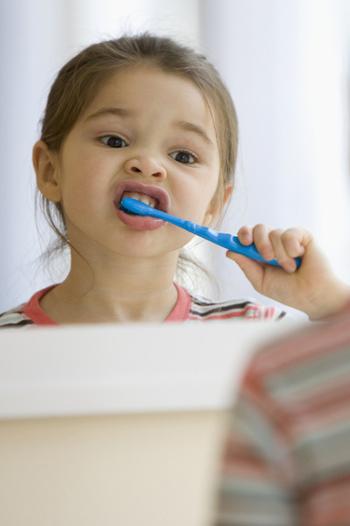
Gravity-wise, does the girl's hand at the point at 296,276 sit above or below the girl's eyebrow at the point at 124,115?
below

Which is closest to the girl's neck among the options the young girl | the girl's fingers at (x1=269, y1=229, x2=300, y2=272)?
the young girl

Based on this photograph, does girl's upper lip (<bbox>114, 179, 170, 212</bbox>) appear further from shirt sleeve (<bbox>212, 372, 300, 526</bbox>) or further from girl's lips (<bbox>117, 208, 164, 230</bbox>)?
shirt sleeve (<bbox>212, 372, 300, 526</bbox>)

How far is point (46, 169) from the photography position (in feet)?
3.02

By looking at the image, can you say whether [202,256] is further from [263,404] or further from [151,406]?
[263,404]

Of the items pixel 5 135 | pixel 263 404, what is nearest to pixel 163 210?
pixel 5 135

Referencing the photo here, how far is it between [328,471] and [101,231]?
0.61 meters

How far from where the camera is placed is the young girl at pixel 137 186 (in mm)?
905

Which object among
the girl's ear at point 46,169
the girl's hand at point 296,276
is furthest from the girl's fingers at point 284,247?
the girl's ear at point 46,169

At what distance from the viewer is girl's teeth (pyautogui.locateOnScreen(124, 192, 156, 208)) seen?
35.6 inches

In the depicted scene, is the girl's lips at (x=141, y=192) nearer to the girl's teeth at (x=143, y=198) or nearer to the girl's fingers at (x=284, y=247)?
the girl's teeth at (x=143, y=198)

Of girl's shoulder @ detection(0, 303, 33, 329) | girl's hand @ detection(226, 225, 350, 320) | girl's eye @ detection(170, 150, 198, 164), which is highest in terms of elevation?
girl's eye @ detection(170, 150, 198, 164)

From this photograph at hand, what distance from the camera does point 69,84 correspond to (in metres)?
0.92

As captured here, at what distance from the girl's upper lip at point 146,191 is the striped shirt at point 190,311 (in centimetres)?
8

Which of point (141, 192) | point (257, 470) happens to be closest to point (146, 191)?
point (141, 192)
